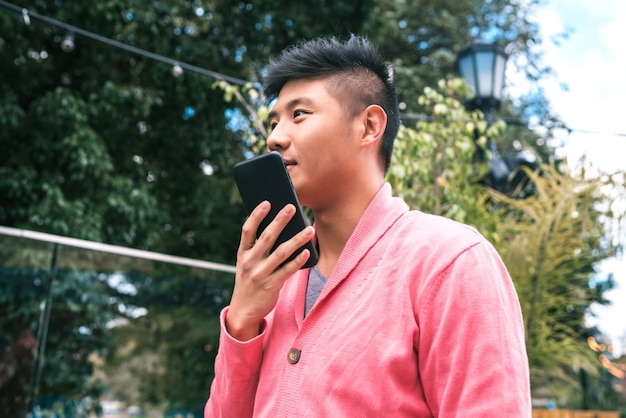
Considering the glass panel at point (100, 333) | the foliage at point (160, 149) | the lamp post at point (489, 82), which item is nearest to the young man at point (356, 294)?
the foliage at point (160, 149)

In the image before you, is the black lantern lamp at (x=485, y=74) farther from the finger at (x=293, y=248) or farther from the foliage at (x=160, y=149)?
the finger at (x=293, y=248)

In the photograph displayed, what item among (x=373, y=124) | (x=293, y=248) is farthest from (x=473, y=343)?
(x=373, y=124)

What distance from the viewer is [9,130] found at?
6863 millimetres

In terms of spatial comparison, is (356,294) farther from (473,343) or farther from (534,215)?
(534,215)

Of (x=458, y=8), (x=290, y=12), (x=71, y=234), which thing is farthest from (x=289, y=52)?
(x=458, y=8)

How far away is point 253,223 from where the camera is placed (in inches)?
46.1

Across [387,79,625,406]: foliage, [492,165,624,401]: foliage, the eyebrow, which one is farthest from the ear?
[492,165,624,401]: foliage

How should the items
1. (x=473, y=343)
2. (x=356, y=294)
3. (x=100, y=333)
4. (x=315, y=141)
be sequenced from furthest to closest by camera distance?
(x=100, y=333) < (x=315, y=141) < (x=356, y=294) < (x=473, y=343)

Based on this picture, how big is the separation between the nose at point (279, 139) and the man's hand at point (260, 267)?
0.15 m

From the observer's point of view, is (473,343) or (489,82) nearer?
(473,343)

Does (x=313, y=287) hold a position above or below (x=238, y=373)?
above

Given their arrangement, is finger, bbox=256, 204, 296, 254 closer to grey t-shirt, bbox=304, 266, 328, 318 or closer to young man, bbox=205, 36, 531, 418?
young man, bbox=205, 36, 531, 418

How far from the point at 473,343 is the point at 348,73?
0.66 metres

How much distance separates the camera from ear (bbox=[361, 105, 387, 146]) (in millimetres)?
1329
